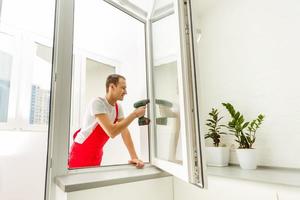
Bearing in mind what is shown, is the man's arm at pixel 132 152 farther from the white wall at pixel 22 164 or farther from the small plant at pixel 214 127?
the white wall at pixel 22 164

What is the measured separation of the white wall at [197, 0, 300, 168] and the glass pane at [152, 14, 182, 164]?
0.19 metres

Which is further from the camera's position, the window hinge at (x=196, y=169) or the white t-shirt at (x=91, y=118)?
the white t-shirt at (x=91, y=118)

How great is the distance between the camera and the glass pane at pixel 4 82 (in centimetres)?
150

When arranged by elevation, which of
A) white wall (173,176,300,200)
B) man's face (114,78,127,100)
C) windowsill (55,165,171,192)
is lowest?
white wall (173,176,300,200)

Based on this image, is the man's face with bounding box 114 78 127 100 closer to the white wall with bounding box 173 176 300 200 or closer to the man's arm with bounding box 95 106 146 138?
the man's arm with bounding box 95 106 146 138

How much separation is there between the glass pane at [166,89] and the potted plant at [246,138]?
1.51 feet

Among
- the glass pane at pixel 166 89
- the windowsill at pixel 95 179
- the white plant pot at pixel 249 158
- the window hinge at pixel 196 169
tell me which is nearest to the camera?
the window hinge at pixel 196 169

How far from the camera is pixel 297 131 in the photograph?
1.17 meters

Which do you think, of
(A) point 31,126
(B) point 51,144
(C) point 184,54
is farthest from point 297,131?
(A) point 31,126

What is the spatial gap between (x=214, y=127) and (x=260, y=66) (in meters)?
0.54

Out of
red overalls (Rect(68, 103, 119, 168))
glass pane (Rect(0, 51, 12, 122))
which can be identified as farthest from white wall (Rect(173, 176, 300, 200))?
glass pane (Rect(0, 51, 12, 122))

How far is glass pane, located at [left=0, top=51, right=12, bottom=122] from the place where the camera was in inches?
59.1

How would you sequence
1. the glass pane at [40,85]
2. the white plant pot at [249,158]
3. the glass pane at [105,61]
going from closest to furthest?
the white plant pot at [249,158], the glass pane at [40,85], the glass pane at [105,61]

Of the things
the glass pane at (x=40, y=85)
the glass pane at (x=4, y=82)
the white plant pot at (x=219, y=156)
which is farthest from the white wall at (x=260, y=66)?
the glass pane at (x=4, y=82)
